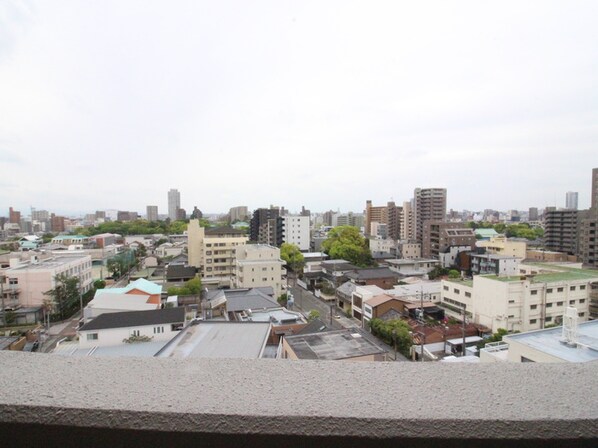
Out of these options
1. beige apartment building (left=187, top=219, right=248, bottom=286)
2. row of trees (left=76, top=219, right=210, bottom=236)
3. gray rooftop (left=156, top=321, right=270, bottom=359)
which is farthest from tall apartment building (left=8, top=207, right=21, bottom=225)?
gray rooftop (left=156, top=321, right=270, bottom=359)

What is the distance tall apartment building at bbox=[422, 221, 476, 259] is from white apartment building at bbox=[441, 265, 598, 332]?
890cm

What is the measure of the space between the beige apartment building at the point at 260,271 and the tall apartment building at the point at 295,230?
36.9 ft

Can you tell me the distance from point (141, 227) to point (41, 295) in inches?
1230

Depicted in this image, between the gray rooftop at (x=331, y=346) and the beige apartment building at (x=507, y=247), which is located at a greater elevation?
the beige apartment building at (x=507, y=247)

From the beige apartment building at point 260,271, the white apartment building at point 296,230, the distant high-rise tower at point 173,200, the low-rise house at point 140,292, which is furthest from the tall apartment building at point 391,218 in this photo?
the distant high-rise tower at point 173,200

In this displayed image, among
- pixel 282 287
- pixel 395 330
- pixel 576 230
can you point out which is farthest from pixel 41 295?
pixel 576 230

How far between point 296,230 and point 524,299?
18.9 meters

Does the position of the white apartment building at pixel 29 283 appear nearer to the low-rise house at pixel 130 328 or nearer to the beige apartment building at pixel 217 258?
the beige apartment building at pixel 217 258

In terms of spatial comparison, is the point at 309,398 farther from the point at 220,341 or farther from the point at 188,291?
the point at 188,291

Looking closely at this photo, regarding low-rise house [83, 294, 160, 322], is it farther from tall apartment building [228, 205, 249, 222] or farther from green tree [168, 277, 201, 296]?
tall apartment building [228, 205, 249, 222]

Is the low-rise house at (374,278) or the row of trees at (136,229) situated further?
the row of trees at (136,229)

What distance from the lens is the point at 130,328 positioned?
26.1 ft

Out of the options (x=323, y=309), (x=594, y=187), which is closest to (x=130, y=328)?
(x=323, y=309)

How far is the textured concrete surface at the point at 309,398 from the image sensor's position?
1.87ft
